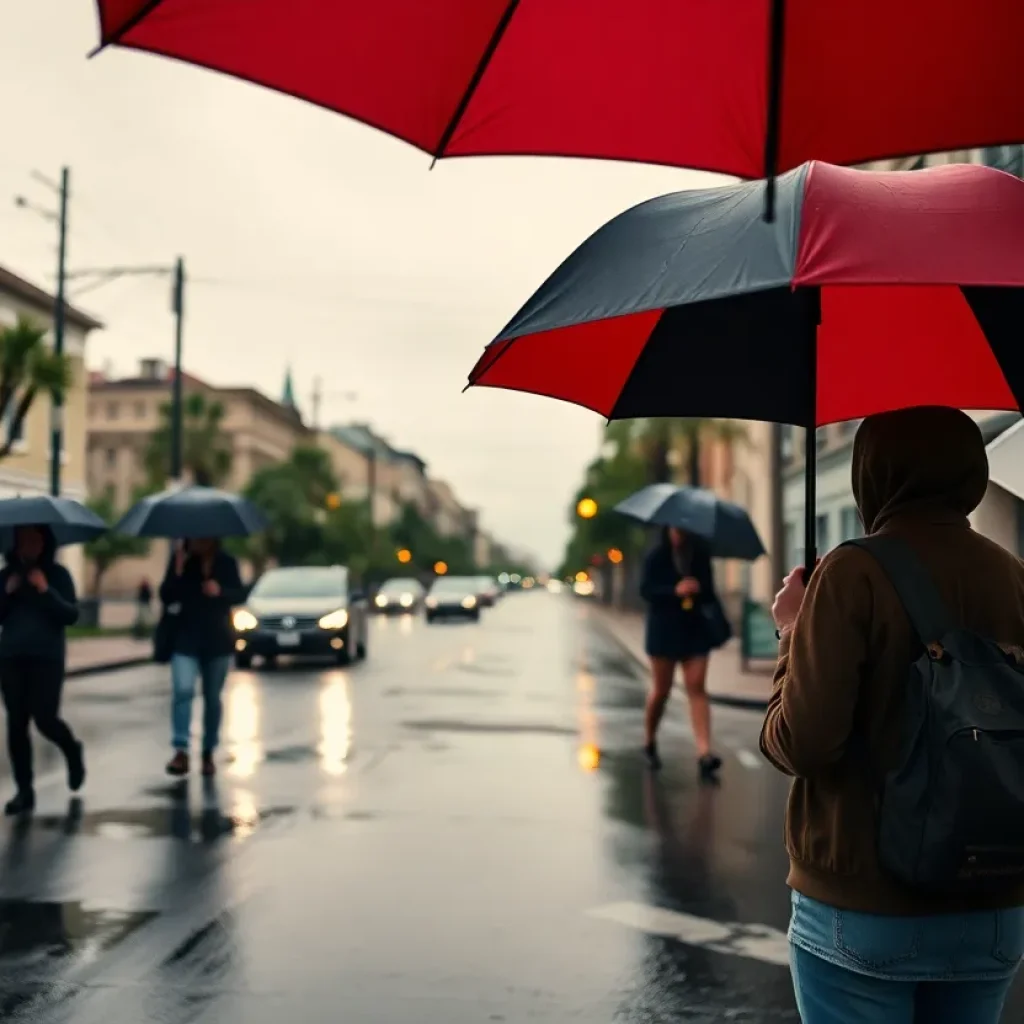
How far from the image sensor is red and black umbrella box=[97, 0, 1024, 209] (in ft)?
10.2

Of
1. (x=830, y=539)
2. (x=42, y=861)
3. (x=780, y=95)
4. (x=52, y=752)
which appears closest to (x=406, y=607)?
(x=830, y=539)

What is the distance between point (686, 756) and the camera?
37.9ft

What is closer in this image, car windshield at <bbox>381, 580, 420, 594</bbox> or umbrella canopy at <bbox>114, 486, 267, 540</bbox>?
umbrella canopy at <bbox>114, 486, 267, 540</bbox>

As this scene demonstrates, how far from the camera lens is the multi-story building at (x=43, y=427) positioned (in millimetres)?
41250

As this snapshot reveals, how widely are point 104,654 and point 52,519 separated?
17.8 metres

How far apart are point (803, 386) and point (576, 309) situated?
1135mm

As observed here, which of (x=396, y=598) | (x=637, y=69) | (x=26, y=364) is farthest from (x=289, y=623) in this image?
(x=396, y=598)

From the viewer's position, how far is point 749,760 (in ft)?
37.7

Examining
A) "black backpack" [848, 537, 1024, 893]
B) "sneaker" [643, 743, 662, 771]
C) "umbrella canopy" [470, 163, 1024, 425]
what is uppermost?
"umbrella canopy" [470, 163, 1024, 425]

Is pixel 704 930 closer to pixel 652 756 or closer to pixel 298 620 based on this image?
pixel 652 756

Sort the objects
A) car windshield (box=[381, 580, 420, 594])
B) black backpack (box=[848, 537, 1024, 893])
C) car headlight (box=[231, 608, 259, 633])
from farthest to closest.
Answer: car windshield (box=[381, 580, 420, 594])
car headlight (box=[231, 608, 259, 633])
black backpack (box=[848, 537, 1024, 893])

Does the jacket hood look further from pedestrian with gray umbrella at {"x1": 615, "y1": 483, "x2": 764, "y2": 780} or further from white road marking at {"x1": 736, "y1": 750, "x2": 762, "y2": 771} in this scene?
white road marking at {"x1": 736, "y1": 750, "x2": 762, "y2": 771}

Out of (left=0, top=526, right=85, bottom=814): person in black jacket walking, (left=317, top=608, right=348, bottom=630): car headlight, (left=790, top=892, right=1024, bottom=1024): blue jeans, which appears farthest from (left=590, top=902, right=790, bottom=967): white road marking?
(left=317, top=608, right=348, bottom=630): car headlight

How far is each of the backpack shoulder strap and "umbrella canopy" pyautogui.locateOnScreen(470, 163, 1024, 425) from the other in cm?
47
